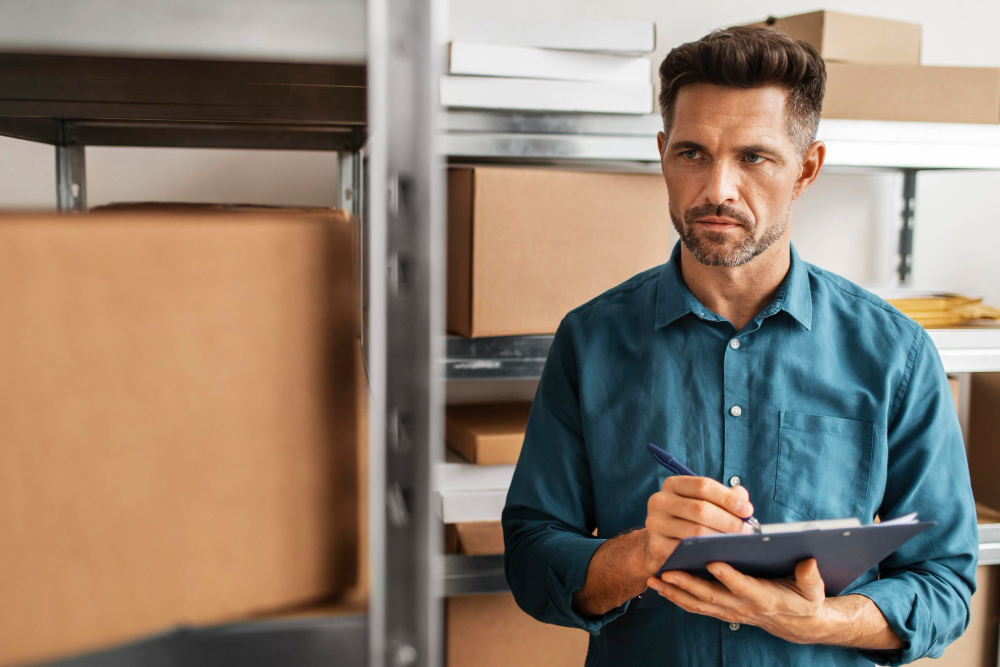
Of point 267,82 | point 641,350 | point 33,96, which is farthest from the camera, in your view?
point 641,350

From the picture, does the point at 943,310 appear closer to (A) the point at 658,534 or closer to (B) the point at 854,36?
(B) the point at 854,36

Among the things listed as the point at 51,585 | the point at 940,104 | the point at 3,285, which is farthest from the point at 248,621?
the point at 940,104

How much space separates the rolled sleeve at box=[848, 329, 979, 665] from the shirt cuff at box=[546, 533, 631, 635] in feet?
1.19

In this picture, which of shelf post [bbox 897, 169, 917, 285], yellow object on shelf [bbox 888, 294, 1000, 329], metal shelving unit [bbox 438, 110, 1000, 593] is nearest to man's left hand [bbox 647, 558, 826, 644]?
metal shelving unit [bbox 438, 110, 1000, 593]

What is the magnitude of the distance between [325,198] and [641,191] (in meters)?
0.73

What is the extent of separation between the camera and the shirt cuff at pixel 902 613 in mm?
960

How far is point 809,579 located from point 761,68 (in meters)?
0.75

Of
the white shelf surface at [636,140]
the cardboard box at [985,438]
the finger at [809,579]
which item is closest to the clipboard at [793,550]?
the finger at [809,579]

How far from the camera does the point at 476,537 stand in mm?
1408

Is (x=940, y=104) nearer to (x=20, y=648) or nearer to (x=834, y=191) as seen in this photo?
(x=834, y=191)

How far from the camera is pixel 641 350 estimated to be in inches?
45.1

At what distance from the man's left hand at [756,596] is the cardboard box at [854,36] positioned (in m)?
1.04

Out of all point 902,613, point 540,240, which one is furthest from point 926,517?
point 540,240

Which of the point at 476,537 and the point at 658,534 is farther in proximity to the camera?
the point at 476,537
